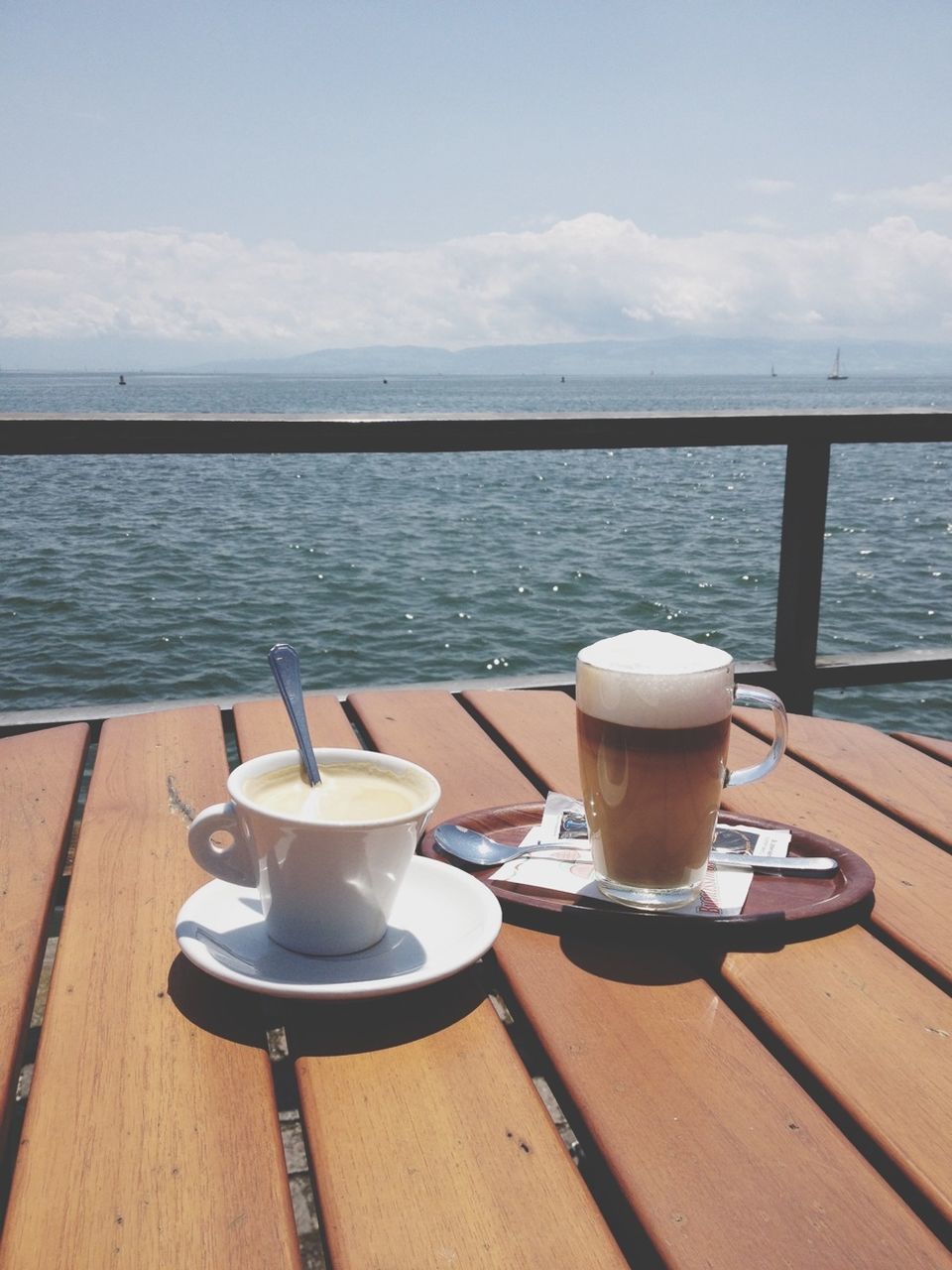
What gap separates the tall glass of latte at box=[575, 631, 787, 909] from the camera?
0.83 meters

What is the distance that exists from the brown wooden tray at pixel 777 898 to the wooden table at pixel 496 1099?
0.02 m

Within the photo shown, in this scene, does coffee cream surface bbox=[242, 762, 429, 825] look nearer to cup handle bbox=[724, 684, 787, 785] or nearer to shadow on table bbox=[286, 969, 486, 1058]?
shadow on table bbox=[286, 969, 486, 1058]

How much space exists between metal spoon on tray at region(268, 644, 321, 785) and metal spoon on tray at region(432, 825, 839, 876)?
191 mm

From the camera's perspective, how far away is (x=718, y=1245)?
1.77 ft

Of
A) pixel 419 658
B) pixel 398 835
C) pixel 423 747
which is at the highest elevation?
pixel 398 835

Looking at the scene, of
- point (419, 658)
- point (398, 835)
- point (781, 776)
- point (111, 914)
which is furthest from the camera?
point (419, 658)

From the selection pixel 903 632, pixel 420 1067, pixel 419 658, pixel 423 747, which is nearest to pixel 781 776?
pixel 423 747

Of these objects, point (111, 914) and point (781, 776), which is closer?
point (111, 914)

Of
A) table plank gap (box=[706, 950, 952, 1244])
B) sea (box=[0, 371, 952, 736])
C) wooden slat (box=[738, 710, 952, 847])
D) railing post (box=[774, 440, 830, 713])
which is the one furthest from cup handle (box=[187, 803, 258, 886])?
railing post (box=[774, 440, 830, 713])

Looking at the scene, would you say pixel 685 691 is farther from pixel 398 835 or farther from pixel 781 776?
pixel 781 776

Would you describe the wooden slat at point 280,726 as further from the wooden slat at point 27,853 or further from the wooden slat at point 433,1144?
the wooden slat at point 433,1144

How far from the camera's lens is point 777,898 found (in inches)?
34.9

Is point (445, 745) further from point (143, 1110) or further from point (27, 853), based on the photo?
point (143, 1110)

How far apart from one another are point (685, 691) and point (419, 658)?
1002cm
